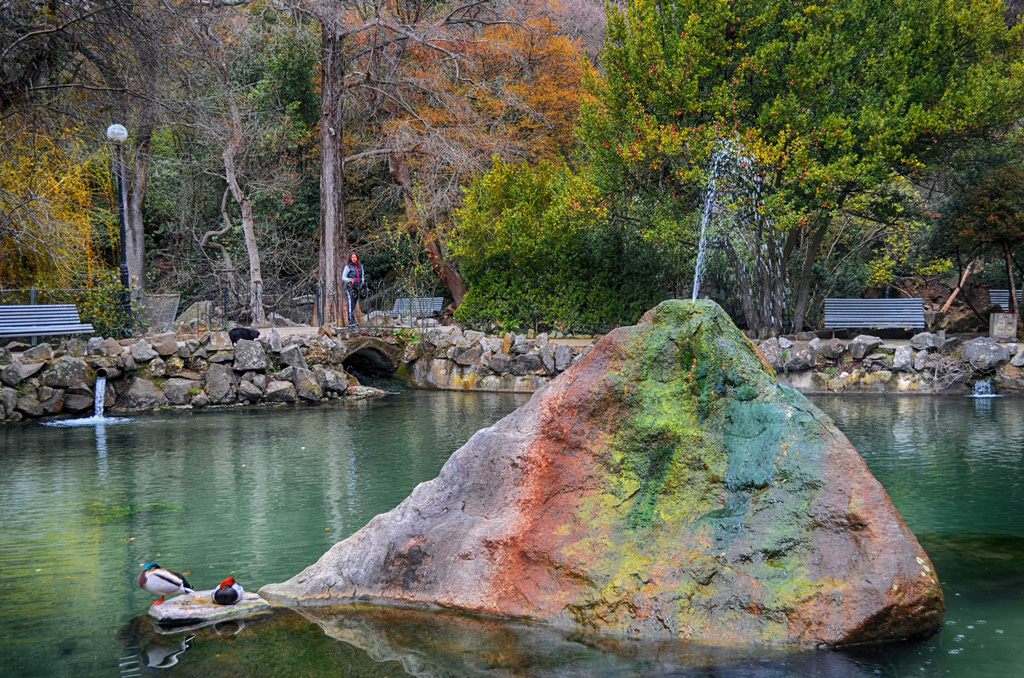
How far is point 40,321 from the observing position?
16.3 meters

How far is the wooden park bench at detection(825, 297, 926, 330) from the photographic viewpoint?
66.9ft

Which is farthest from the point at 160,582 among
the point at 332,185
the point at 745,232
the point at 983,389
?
the point at 332,185

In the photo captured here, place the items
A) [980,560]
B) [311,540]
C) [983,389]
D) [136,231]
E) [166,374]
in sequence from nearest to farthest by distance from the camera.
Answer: [980,560] → [311,540] → [166,374] → [983,389] → [136,231]

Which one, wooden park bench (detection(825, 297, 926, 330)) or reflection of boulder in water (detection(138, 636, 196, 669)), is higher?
wooden park bench (detection(825, 297, 926, 330))

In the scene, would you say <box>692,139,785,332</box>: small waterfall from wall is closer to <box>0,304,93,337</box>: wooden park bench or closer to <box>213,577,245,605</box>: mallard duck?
<box>0,304,93,337</box>: wooden park bench

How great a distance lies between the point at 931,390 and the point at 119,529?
568 inches

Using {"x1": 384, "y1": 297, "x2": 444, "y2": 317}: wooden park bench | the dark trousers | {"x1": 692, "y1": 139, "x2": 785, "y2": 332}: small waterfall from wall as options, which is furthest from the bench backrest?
{"x1": 692, "y1": 139, "x2": 785, "y2": 332}: small waterfall from wall

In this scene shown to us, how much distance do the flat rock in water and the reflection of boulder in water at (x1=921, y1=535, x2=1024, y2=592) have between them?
4700 millimetres

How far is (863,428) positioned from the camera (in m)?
12.6

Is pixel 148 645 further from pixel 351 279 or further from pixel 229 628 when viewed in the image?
pixel 351 279

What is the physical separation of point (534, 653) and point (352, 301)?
17637 mm

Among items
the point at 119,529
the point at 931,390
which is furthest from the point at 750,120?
the point at 119,529

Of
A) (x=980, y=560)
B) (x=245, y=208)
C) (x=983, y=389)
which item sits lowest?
(x=980, y=560)

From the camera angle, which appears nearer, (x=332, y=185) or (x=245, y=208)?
(x=332, y=185)
